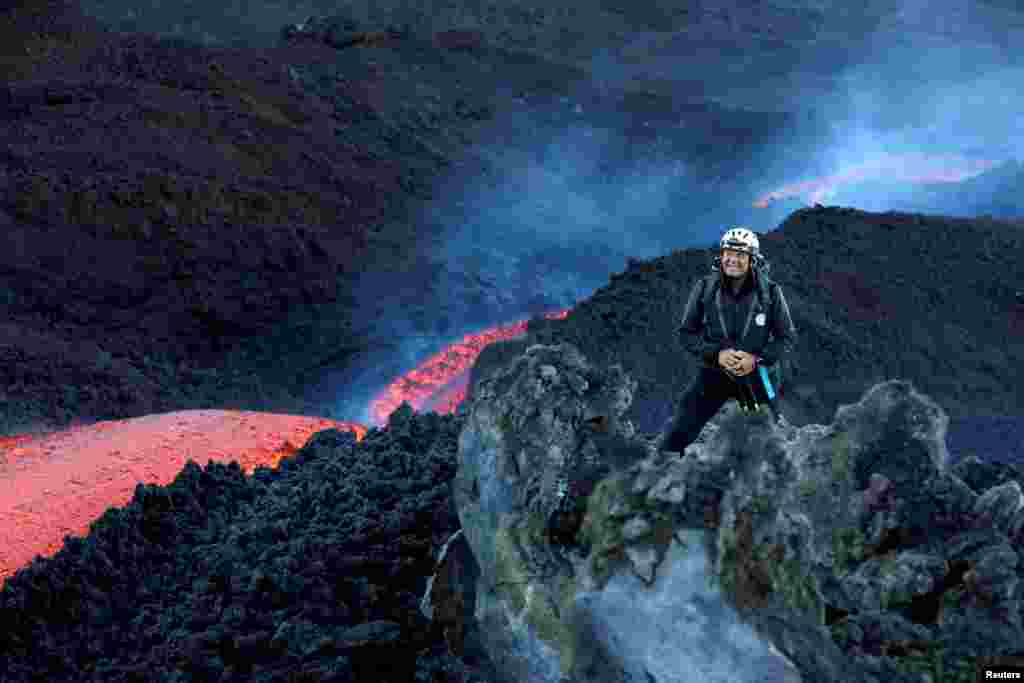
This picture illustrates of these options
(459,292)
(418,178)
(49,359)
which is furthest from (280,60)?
(49,359)

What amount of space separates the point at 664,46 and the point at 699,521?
29.3m

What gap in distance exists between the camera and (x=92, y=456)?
8.29m

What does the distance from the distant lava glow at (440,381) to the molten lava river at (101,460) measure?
4.98 m

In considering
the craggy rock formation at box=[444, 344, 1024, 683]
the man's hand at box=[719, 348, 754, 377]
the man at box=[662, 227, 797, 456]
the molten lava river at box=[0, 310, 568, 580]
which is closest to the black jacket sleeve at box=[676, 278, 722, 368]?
the man at box=[662, 227, 797, 456]

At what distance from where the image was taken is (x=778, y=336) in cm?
601

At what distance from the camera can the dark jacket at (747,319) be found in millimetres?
5953

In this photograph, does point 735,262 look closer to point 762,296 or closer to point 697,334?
point 762,296

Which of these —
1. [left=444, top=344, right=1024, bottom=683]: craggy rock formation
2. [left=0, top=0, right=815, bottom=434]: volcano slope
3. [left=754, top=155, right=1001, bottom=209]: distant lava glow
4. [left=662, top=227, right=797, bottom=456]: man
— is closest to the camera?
[left=444, top=344, right=1024, bottom=683]: craggy rock formation

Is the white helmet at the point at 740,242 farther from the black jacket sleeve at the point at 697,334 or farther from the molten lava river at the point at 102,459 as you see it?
the molten lava river at the point at 102,459

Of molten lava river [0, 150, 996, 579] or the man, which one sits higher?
the man

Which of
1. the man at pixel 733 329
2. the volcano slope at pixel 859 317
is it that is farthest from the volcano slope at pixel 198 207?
the man at pixel 733 329

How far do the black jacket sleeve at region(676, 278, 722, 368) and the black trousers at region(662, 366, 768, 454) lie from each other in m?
0.10

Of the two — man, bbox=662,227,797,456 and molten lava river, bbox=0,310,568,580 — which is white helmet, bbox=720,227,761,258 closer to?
man, bbox=662,227,797,456

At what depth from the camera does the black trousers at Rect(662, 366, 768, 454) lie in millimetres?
6191
